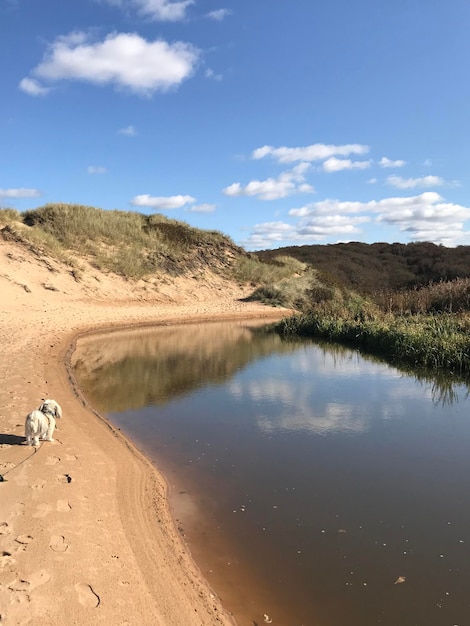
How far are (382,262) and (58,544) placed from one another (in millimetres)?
42610

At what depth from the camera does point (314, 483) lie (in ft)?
18.8

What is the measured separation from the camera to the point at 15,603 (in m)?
3.15

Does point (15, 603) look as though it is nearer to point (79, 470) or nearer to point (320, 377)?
point (79, 470)

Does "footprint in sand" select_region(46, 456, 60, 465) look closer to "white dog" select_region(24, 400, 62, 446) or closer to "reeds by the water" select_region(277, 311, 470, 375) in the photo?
"white dog" select_region(24, 400, 62, 446)

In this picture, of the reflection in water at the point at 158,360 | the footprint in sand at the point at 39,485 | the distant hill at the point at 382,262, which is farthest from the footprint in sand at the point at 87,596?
the distant hill at the point at 382,262

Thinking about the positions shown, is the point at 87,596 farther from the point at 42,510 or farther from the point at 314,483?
the point at 314,483

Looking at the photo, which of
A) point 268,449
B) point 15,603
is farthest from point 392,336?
point 15,603

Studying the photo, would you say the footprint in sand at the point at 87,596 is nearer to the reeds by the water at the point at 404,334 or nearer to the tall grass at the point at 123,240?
the reeds by the water at the point at 404,334

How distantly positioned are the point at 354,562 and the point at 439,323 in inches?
462

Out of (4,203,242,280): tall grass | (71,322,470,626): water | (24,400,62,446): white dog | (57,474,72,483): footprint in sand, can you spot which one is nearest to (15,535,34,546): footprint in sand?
(57,474,72,483): footprint in sand

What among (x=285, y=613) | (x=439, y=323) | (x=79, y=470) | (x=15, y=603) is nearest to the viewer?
(x=15, y=603)

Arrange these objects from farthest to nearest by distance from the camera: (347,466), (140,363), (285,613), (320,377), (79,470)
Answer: (140,363) → (320,377) → (347,466) → (79,470) → (285,613)

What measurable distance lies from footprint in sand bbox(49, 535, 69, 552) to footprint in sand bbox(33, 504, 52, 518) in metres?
0.39

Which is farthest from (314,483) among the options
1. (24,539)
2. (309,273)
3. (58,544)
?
(309,273)
